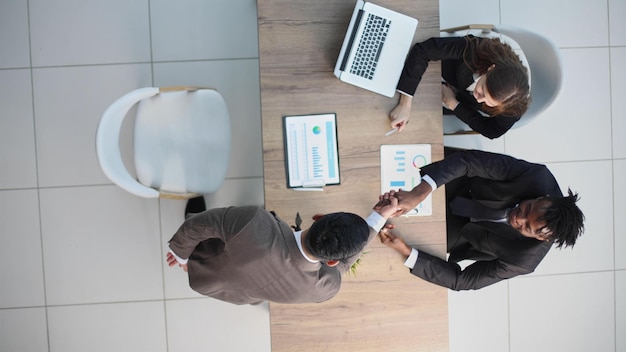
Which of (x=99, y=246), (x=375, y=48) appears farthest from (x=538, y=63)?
(x=99, y=246)

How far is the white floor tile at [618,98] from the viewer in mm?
3018

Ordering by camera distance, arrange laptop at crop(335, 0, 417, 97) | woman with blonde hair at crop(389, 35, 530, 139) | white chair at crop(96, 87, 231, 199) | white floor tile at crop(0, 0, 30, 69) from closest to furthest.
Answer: woman with blonde hair at crop(389, 35, 530, 139), laptop at crop(335, 0, 417, 97), white chair at crop(96, 87, 231, 199), white floor tile at crop(0, 0, 30, 69)

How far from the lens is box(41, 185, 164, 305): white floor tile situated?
9.14ft

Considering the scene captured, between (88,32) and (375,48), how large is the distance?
176cm

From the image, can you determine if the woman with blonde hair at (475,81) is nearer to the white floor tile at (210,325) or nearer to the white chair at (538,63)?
the white chair at (538,63)

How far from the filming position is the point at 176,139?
226 centimetres

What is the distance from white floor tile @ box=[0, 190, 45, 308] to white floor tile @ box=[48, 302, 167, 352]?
18 centimetres

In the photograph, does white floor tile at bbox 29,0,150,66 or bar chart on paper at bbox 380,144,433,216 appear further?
white floor tile at bbox 29,0,150,66

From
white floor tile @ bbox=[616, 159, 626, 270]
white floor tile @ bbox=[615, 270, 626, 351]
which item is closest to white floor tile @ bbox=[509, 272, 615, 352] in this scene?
white floor tile @ bbox=[615, 270, 626, 351]

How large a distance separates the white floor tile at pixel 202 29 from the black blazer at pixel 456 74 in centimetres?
113

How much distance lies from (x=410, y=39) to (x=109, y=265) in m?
2.11

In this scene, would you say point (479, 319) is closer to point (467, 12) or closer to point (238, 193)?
point (238, 193)

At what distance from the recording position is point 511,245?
206cm

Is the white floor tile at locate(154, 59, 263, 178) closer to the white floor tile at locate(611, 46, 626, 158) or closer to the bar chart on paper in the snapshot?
the bar chart on paper
